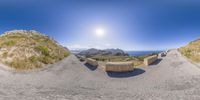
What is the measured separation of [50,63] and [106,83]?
36.0 ft

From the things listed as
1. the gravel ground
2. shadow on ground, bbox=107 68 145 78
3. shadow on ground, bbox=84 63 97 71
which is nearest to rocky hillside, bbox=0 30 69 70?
the gravel ground

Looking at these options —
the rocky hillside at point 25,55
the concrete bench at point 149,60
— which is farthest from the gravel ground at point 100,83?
the rocky hillside at point 25,55

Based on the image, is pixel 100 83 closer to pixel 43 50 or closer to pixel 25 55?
pixel 25 55

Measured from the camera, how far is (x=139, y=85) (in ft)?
75.4

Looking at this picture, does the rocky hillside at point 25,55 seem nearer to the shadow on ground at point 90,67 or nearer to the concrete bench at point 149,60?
the shadow on ground at point 90,67

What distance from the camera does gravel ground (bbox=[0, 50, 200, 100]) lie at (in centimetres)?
1784

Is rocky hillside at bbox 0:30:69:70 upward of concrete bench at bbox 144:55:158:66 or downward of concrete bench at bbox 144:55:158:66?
upward

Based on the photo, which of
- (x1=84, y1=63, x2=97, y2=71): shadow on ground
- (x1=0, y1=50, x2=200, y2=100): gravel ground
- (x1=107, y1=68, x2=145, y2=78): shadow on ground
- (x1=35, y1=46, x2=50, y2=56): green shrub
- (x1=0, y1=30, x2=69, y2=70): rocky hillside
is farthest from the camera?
(x1=35, y1=46, x2=50, y2=56): green shrub

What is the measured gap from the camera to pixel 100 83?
24062mm

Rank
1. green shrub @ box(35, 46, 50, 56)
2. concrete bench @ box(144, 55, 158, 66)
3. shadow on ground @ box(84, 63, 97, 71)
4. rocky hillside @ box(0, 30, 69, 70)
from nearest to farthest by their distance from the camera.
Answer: rocky hillside @ box(0, 30, 69, 70) → shadow on ground @ box(84, 63, 97, 71) → concrete bench @ box(144, 55, 158, 66) → green shrub @ box(35, 46, 50, 56)

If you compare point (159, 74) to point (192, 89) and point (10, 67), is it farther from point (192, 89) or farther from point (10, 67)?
point (10, 67)

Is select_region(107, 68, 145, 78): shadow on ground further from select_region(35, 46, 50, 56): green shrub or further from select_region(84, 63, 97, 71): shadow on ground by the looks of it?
select_region(35, 46, 50, 56): green shrub

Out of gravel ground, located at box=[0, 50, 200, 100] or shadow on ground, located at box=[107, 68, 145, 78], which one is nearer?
gravel ground, located at box=[0, 50, 200, 100]

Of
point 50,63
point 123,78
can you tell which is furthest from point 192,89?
point 50,63
